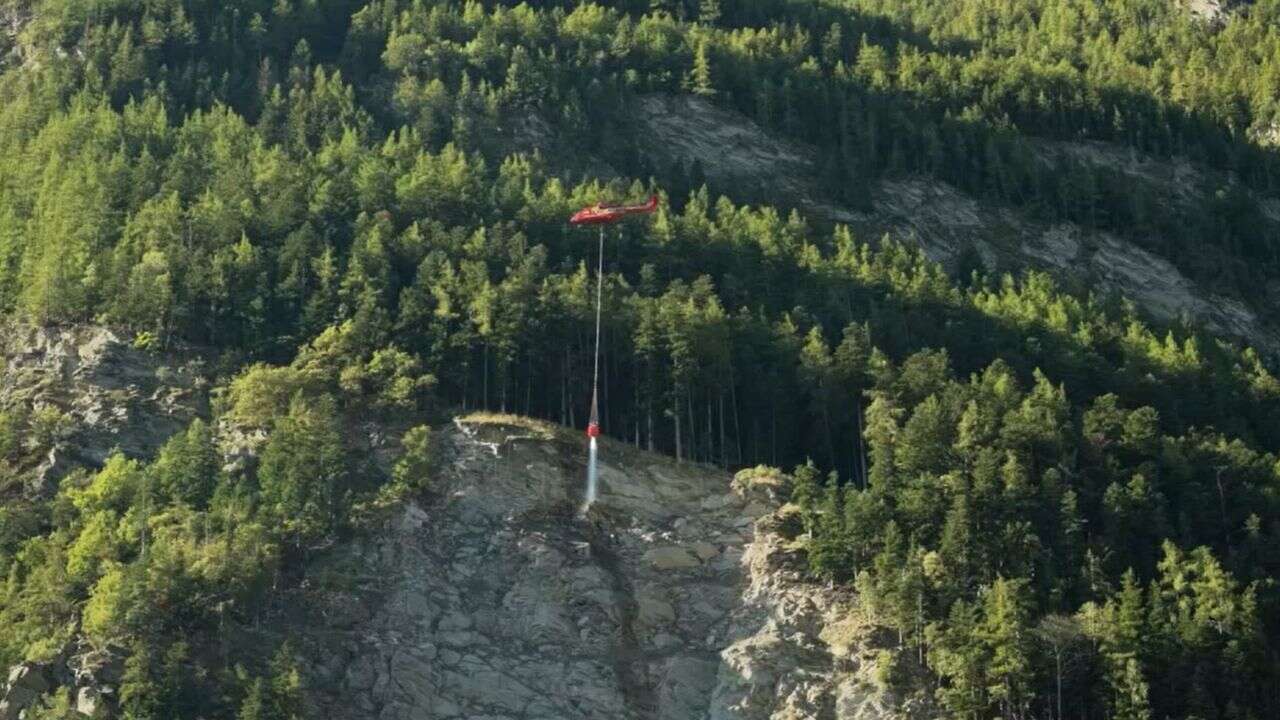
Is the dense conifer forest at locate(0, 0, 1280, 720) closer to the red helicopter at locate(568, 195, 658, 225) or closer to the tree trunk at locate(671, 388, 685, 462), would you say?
the tree trunk at locate(671, 388, 685, 462)

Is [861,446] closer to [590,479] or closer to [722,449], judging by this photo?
[722,449]

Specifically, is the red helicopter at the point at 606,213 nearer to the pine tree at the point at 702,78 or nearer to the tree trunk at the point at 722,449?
the tree trunk at the point at 722,449

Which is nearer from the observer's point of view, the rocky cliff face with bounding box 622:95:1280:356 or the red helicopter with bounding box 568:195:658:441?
the red helicopter with bounding box 568:195:658:441

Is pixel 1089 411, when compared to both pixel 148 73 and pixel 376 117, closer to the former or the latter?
pixel 376 117

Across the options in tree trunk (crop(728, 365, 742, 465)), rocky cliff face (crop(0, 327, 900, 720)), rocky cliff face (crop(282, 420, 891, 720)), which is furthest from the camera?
tree trunk (crop(728, 365, 742, 465))

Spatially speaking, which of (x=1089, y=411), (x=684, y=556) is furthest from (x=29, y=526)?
(x=1089, y=411)

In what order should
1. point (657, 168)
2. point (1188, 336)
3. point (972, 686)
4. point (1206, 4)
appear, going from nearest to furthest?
point (972, 686) < point (1188, 336) < point (657, 168) < point (1206, 4)

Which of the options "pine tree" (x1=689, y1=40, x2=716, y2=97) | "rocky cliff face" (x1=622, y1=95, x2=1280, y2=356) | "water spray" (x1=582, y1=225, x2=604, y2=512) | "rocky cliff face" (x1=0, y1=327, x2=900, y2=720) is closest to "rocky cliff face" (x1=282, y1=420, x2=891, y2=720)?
"rocky cliff face" (x1=0, y1=327, x2=900, y2=720)

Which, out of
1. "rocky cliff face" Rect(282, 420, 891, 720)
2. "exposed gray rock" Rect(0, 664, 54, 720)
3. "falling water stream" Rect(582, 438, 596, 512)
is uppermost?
"falling water stream" Rect(582, 438, 596, 512)
